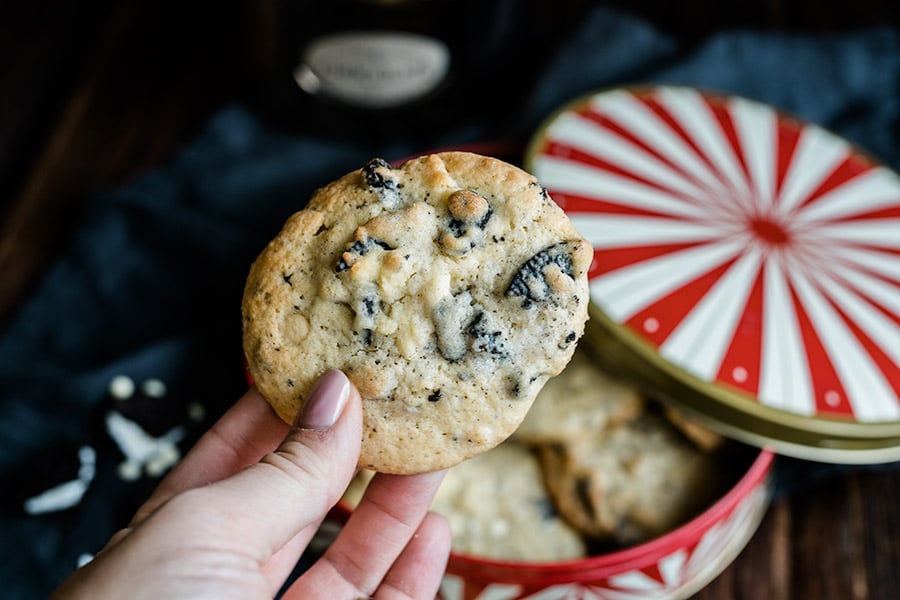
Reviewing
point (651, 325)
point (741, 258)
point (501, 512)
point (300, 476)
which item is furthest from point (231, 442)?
point (741, 258)

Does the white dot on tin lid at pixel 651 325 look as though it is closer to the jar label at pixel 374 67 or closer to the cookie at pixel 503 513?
the cookie at pixel 503 513

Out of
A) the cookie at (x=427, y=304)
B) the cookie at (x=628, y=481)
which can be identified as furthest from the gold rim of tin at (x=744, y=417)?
the cookie at (x=427, y=304)

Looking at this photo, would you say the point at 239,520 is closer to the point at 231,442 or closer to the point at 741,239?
the point at 231,442

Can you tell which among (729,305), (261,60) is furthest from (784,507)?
(261,60)

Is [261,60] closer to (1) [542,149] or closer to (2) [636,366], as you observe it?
(1) [542,149]

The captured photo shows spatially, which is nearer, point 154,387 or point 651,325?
point 651,325

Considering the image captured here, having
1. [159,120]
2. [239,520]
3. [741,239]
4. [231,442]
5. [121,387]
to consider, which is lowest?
[121,387]

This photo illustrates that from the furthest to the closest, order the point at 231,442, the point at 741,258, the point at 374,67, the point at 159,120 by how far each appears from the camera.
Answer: the point at 159,120
the point at 374,67
the point at 741,258
the point at 231,442
